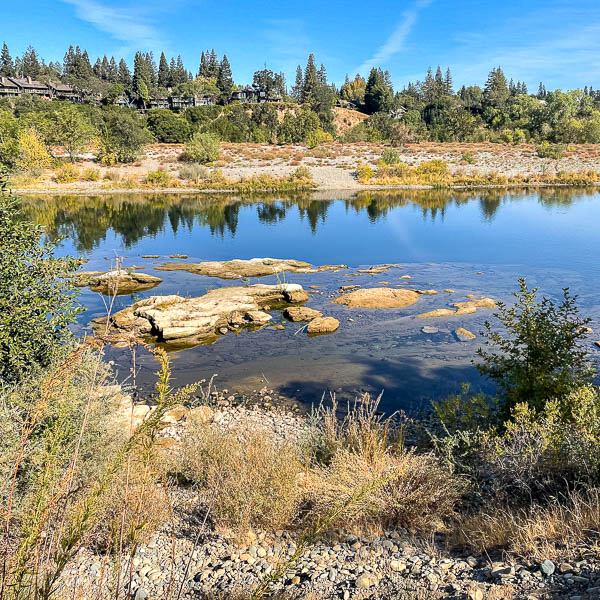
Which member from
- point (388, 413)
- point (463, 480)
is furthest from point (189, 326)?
point (463, 480)

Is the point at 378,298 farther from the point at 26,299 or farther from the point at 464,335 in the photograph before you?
the point at 26,299

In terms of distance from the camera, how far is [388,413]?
8.46 metres

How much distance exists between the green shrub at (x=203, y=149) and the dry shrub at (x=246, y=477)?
164 feet

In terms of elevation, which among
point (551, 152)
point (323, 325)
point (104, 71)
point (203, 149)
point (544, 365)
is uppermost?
point (104, 71)

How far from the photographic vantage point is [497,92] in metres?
89.0

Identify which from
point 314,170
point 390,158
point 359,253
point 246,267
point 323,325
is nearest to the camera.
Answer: point 323,325

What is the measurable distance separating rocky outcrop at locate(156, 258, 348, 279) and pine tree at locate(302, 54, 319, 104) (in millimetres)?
82317

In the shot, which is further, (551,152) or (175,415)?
(551,152)

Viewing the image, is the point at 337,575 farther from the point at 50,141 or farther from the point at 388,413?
the point at 50,141

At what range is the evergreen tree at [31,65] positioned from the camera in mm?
103750

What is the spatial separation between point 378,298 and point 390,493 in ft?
34.5

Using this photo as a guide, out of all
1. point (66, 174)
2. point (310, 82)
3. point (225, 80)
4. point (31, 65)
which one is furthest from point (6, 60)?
point (66, 174)

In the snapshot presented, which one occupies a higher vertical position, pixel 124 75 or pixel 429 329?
pixel 124 75

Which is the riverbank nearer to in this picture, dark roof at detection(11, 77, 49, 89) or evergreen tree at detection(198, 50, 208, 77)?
dark roof at detection(11, 77, 49, 89)
